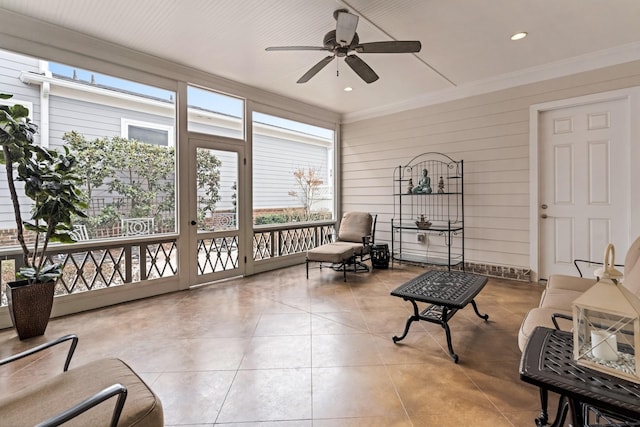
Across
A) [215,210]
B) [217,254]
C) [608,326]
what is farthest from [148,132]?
[608,326]

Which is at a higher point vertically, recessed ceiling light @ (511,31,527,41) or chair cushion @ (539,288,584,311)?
recessed ceiling light @ (511,31,527,41)

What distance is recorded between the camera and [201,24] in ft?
10.2

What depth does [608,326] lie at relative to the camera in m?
1.17

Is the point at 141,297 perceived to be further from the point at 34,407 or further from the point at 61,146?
the point at 34,407

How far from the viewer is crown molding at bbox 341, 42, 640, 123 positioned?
11.9 feet

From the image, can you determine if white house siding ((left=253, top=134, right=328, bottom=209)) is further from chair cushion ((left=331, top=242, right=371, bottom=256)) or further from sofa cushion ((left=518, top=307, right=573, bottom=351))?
sofa cushion ((left=518, top=307, right=573, bottom=351))

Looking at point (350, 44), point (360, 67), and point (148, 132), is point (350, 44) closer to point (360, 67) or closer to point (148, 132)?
point (360, 67)

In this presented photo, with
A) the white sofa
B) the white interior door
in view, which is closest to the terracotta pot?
the white sofa

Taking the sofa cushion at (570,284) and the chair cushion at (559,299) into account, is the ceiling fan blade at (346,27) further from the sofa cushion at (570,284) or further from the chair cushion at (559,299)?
the sofa cushion at (570,284)

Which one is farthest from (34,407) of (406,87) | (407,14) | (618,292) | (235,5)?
(406,87)

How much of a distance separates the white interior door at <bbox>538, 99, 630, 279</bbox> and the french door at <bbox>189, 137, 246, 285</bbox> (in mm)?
4367

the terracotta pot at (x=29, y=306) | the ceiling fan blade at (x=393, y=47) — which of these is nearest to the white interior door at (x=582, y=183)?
the ceiling fan blade at (x=393, y=47)

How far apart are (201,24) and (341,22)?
1.50 m

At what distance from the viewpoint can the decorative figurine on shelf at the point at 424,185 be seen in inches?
198
